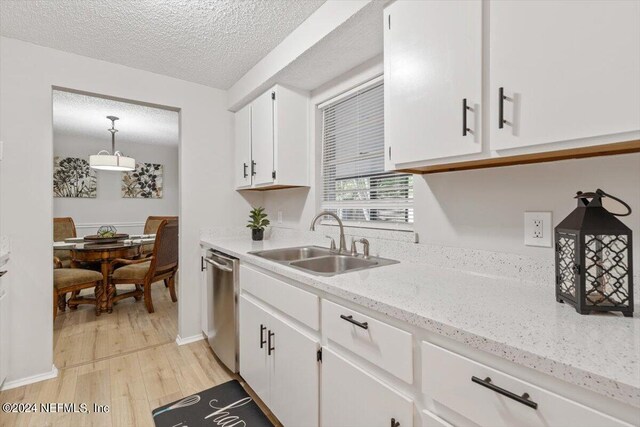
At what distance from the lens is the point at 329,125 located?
2.35 m

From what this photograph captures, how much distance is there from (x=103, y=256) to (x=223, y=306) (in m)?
1.96

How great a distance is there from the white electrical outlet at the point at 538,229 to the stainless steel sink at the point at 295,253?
112cm

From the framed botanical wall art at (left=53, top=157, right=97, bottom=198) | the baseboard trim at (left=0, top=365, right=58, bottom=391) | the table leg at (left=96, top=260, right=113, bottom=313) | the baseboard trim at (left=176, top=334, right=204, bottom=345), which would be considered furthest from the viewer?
the framed botanical wall art at (left=53, top=157, right=97, bottom=198)

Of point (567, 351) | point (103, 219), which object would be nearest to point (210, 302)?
point (567, 351)

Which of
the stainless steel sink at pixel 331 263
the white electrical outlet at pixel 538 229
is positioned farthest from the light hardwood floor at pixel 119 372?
the white electrical outlet at pixel 538 229

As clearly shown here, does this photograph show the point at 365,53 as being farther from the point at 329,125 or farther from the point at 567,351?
the point at 567,351

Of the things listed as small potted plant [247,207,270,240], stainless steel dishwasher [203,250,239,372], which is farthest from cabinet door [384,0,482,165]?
small potted plant [247,207,270,240]

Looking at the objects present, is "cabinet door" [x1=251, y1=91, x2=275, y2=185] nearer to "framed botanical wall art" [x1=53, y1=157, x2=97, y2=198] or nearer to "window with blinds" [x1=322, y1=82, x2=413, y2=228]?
"window with blinds" [x1=322, y1=82, x2=413, y2=228]

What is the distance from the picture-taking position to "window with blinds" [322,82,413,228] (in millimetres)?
1859

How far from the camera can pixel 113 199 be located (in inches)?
205

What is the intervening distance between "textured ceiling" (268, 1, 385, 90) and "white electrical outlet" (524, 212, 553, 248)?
1.10 m

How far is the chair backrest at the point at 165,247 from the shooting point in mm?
3268

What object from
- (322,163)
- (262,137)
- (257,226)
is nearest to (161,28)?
(262,137)

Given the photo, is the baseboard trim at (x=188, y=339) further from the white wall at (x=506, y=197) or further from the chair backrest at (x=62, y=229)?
the chair backrest at (x=62, y=229)
